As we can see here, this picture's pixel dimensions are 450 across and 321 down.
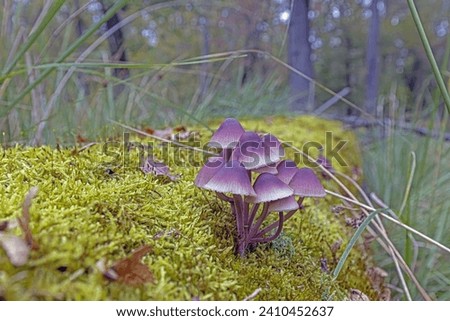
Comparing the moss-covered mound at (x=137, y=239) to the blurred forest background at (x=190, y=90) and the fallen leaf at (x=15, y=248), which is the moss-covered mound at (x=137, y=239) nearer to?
the fallen leaf at (x=15, y=248)

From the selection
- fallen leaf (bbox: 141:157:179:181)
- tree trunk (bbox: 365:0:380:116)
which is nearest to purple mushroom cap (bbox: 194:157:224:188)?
fallen leaf (bbox: 141:157:179:181)

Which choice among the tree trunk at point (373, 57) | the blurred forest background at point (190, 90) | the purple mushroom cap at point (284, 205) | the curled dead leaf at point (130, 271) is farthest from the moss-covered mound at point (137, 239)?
the tree trunk at point (373, 57)

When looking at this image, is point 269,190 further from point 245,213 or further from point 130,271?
point 130,271

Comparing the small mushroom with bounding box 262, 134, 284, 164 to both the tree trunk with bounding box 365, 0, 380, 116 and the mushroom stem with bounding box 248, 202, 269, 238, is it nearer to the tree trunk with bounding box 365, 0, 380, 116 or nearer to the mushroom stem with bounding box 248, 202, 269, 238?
the mushroom stem with bounding box 248, 202, 269, 238

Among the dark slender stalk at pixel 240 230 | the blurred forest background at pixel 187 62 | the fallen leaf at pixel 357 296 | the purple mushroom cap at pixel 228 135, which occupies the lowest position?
the fallen leaf at pixel 357 296

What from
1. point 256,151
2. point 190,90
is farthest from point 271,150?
point 190,90
